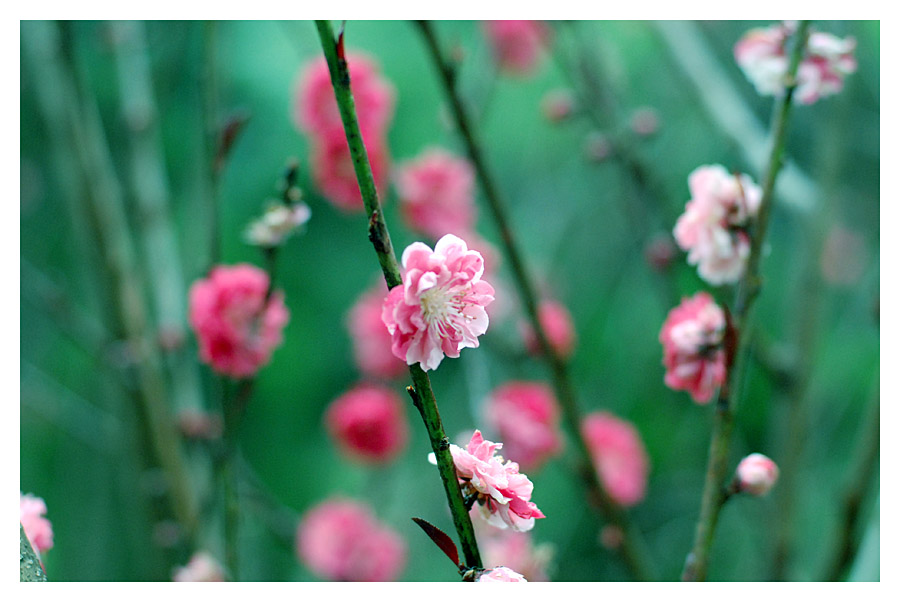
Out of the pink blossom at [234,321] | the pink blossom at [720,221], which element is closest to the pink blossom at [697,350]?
the pink blossom at [720,221]

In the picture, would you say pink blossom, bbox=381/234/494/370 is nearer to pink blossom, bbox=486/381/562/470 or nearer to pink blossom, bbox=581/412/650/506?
pink blossom, bbox=486/381/562/470

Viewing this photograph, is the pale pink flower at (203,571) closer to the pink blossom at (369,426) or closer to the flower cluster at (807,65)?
the pink blossom at (369,426)

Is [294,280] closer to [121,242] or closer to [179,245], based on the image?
[179,245]

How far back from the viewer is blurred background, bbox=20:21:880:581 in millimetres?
987

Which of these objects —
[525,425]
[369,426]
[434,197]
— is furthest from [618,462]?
[434,197]

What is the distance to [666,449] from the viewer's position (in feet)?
4.91

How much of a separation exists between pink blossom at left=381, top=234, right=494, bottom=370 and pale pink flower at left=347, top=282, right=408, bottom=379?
756mm

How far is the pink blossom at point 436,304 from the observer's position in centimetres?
40

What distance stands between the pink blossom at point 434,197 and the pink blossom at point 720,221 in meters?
0.54

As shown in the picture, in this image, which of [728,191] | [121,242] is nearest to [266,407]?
[121,242]

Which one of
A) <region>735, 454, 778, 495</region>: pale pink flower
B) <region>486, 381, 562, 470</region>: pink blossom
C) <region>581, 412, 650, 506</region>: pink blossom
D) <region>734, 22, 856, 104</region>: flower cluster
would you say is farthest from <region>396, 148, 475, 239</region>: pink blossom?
<region>735, 454, 778, 495</region>: pale pink flower

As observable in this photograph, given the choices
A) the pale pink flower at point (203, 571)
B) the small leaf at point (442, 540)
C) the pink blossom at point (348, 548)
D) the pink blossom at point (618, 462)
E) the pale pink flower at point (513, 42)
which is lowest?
the pink blossom at point (348, 548)

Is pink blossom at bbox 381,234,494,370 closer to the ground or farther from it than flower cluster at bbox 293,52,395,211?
closer to the ground

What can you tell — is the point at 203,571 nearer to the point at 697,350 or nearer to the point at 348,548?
the point at 348,548
